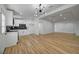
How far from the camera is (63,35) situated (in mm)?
3010

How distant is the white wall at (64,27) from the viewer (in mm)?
2948

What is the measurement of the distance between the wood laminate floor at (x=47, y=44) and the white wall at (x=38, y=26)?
14 centimetres

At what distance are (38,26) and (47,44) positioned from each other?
578mm

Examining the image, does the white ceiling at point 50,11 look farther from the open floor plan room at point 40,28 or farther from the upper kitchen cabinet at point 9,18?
the upper kitchen cabinet at point 9,18

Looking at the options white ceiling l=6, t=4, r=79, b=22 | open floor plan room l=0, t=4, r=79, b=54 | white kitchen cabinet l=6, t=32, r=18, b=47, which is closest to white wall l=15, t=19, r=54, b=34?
open floor plan room l=0, t=4, r=79, b=54

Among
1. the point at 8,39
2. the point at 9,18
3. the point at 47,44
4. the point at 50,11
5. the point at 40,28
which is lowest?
the point at 47,44

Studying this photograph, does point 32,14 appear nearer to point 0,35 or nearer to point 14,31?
point 14,31

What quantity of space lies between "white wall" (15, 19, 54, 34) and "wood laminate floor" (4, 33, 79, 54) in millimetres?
142

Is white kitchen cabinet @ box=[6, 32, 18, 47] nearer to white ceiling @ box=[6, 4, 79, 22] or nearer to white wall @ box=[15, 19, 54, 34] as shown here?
white wall @ box=[15, 19, 54, 34]

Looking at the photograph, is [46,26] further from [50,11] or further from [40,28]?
[50,11]

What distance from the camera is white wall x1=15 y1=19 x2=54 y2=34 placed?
117 inches

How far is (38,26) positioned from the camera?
3047mm

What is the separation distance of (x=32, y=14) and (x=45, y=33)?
2.18 feet

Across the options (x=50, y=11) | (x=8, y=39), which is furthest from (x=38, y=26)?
(x=8, y=39)
